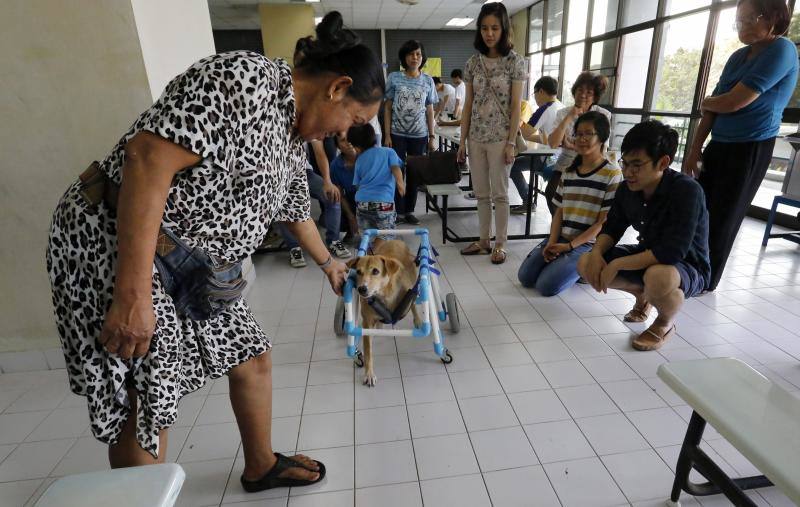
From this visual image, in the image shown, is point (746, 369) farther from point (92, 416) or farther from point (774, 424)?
point (92, 416)

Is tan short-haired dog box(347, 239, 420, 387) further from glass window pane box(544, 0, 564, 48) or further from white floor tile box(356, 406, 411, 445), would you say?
glass window pane box(544, 0, 564, 48)

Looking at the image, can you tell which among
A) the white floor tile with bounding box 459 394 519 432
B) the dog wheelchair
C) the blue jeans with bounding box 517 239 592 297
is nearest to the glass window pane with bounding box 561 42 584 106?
the blue jeans with bounding box 517 239 592 297

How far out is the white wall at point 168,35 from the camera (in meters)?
1.93

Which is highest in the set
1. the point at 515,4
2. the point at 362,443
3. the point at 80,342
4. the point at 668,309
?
the point at 515,4

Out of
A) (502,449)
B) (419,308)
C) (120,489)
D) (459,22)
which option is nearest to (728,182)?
(419,308)

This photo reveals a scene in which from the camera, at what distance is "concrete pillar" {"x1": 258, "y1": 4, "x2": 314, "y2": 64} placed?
8453 mm

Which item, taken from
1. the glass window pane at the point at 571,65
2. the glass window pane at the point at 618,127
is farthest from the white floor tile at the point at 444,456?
the glass window pane at the point at 571,65

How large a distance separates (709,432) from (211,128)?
6.37ft

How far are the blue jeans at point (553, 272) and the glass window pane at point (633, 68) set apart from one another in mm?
4220

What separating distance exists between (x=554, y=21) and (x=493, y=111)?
699cm

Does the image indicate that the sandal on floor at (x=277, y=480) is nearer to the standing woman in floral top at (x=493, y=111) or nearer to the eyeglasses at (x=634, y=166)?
the eyeglasses at (x=634, y=166)

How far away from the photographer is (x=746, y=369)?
1198mm

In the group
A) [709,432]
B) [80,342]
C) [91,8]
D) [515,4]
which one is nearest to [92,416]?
[80,342]

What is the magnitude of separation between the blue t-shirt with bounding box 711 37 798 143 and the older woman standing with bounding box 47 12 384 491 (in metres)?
2.31
